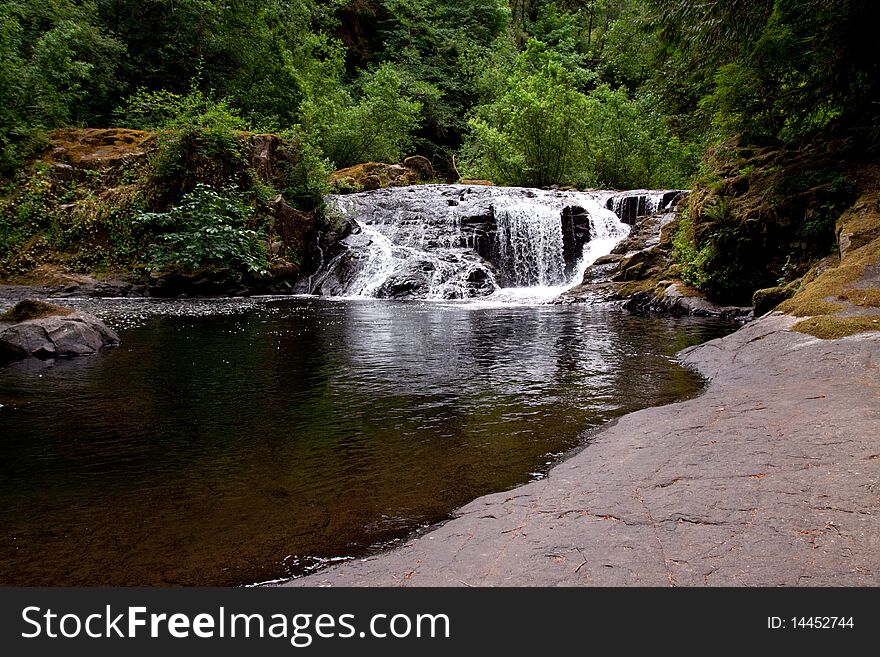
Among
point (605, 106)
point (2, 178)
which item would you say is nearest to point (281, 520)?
point (2, 178)

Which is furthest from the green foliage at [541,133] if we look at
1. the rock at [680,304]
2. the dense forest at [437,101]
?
the rock at [680,304]

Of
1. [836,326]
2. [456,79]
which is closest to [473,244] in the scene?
[836,326]

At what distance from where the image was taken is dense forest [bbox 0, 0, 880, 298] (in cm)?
960

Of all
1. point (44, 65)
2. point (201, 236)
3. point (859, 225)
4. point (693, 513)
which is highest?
point (44, 65)

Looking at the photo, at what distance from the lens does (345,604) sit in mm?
1906

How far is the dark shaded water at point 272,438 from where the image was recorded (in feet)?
8.71

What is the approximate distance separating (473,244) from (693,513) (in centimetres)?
1755

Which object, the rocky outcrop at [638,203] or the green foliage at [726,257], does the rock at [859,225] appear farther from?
the rocky outcrop at [638,203]

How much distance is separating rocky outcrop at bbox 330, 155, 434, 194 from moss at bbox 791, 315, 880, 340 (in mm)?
19563

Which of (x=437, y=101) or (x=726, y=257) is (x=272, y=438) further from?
(x=437, y=101)

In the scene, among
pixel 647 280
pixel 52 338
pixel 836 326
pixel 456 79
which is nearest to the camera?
pixel 836 326

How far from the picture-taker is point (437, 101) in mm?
38625

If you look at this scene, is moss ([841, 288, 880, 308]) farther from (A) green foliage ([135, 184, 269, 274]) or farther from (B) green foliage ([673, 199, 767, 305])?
(A) green foliage ([135, 184, 269, 274])

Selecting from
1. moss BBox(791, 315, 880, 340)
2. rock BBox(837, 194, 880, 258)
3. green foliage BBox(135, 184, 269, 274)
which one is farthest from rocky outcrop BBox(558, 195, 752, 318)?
green foliage BBox(135, 184, 269, 274)
